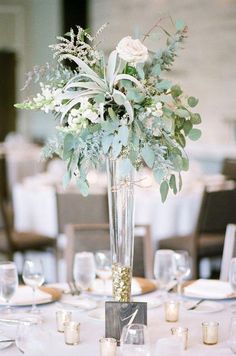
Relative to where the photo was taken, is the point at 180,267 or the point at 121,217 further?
the point at 180,267

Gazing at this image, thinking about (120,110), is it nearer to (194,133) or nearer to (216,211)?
(194,133)

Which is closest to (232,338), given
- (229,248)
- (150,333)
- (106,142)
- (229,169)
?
(150,333)

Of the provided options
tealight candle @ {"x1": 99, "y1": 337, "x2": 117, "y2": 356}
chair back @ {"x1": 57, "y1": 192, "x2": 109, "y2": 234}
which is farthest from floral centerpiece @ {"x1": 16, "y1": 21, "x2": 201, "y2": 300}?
chair back @ {"x1": 57, "y1": 192, "x2": 109, "y2": 234}

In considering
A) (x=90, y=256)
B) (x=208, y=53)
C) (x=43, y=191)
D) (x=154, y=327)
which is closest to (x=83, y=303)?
(x=90, y=256)

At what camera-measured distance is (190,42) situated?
30.9ft

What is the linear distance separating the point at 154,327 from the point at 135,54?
3.19 ft

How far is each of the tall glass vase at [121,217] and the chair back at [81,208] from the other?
2.76 m

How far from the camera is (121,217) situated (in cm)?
280

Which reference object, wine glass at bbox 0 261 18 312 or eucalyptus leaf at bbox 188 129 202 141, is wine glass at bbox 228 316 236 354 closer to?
eucalyptus leaf at bbox 188 129 202 141

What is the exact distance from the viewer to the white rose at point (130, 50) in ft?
8.49

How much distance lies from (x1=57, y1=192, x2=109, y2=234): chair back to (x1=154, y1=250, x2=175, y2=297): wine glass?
231 centimetres

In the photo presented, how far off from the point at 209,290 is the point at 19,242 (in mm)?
3061

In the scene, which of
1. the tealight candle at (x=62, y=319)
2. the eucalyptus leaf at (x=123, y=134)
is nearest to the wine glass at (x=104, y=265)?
the tealight candle at (x=62, y=319)

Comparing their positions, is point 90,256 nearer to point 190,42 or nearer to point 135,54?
point 135,54
